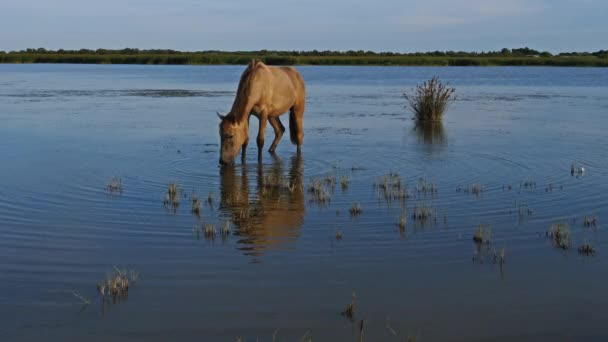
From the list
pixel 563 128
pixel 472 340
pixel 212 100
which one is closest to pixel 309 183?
Result: pixel 472 340

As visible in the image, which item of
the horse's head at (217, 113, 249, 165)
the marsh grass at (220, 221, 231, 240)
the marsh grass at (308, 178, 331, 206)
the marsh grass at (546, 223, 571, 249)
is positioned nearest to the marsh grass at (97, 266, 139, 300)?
the marsh grass at (220, 221, 231, 240)

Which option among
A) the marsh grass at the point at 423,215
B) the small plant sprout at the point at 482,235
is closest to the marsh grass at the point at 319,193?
the marsh grass at the point at 423,215

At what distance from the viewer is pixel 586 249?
263 inches

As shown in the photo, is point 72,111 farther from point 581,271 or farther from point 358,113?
point 581,271

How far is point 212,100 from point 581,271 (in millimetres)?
22864

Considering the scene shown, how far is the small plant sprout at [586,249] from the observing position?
21.8 ft

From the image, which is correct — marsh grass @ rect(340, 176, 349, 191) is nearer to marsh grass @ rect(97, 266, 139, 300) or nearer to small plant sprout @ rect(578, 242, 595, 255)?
small plant sprout @ rect(578, 242, 595, 255)

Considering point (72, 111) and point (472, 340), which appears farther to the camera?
point (72, 111)

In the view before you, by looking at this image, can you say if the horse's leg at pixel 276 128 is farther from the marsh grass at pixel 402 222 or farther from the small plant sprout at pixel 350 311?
the small plant sprout at pixel 350 311

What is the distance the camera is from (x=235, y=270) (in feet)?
19.9

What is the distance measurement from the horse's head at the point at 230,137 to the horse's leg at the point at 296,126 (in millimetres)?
2599

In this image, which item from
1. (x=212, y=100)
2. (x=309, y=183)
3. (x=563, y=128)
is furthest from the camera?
(x=212, y=100)

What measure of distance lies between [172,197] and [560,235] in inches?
177

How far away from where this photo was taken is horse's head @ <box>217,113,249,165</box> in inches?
459
